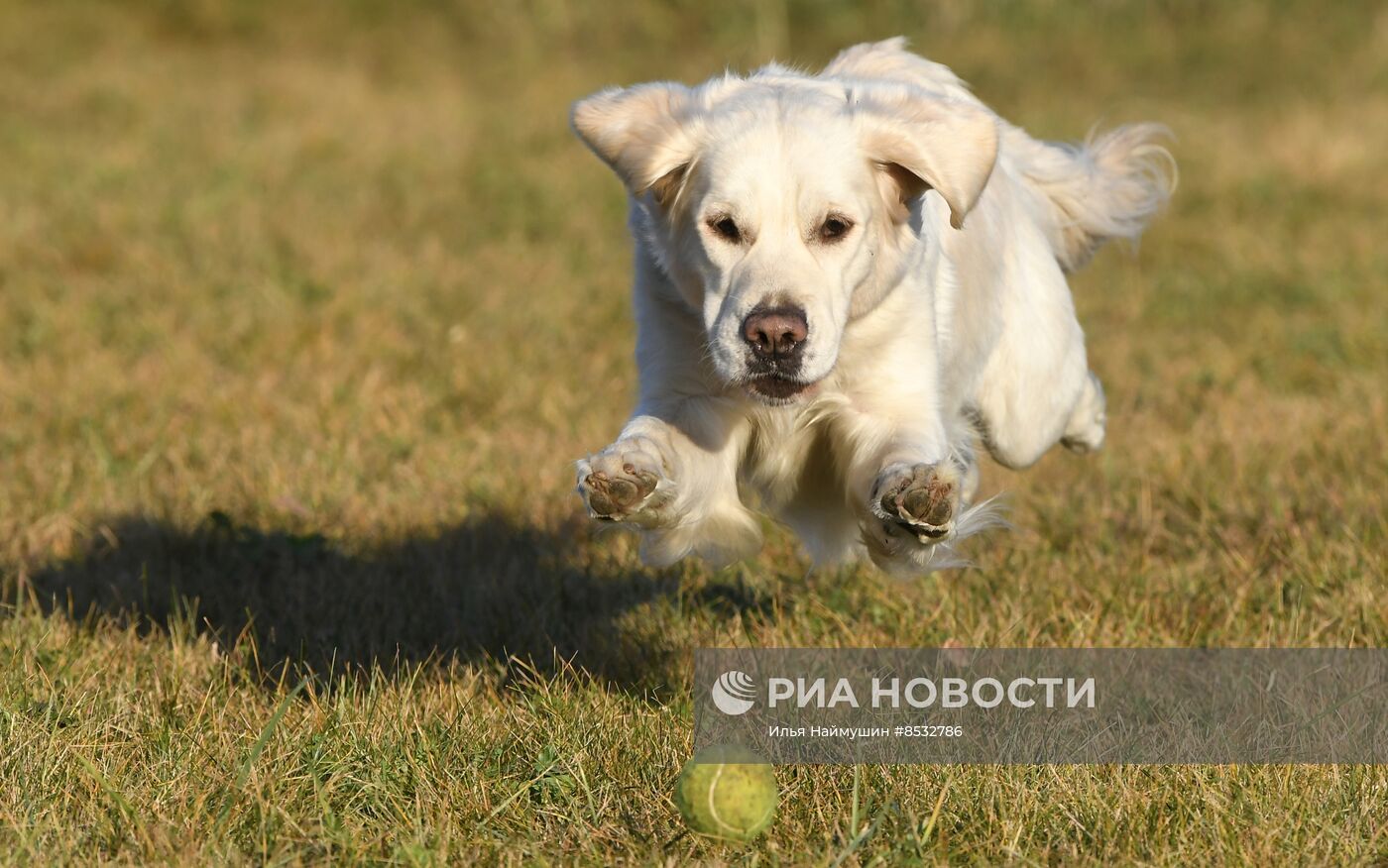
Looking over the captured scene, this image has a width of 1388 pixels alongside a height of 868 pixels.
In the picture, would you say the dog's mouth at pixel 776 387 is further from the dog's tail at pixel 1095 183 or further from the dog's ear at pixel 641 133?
the dog's tail at pixel 1095 183

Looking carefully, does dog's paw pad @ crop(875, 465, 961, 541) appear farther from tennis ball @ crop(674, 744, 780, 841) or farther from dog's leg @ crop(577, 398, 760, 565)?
tennis ball @ crop(674, 744, 780, 841)

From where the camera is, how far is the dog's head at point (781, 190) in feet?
10.6

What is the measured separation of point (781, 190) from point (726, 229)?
140mm

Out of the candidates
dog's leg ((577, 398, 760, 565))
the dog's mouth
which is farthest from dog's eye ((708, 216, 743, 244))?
dog's leg ((577, 398, 760, 565))

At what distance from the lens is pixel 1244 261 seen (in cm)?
852

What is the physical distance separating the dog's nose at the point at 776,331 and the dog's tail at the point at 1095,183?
195 centimetres

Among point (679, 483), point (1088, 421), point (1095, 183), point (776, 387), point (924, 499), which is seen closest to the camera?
point (924, 499)

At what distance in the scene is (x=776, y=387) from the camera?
3.30 metres

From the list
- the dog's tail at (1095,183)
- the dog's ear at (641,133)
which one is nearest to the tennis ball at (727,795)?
the dog's ear at (641,133)

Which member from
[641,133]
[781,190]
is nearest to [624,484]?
[781,190]

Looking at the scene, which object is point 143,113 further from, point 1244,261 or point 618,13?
point 1244,261

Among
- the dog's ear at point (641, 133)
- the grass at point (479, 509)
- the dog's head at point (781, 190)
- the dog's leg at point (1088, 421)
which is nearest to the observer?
the grass at point (479, 509)

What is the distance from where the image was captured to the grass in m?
2.94

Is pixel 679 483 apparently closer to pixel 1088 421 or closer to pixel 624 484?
pixel 624 484
